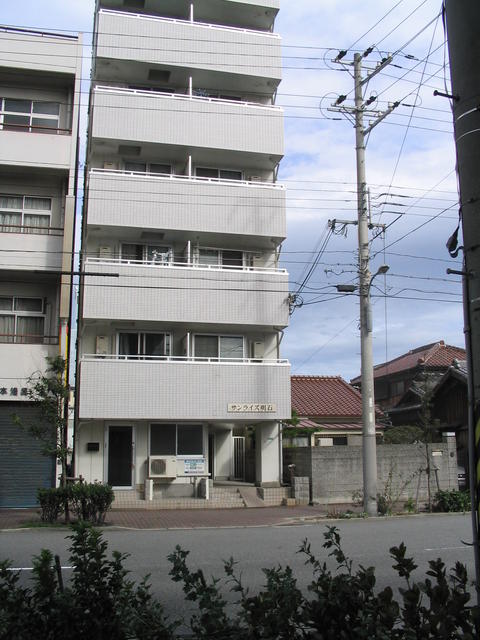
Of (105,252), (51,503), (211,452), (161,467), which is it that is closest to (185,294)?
(105,252)

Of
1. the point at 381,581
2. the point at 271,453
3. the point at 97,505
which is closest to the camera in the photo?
the point at 381,581

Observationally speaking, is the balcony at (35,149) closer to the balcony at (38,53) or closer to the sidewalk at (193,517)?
the balcony at (38,53)

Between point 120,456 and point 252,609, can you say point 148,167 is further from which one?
point 252,609

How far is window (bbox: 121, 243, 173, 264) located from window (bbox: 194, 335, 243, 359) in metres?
3.18

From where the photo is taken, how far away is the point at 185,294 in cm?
2356

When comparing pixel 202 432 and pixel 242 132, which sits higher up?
pixel 242 132

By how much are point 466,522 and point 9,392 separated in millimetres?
14028

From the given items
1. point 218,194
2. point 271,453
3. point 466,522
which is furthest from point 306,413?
point 466,522

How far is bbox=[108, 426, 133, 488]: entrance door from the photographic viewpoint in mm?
22828

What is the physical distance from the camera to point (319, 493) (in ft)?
75.0

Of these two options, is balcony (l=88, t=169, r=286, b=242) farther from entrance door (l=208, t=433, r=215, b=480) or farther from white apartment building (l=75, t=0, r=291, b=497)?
entrance door (l=208, t=433, r=215, b=480)

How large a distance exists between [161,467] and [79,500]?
233 inches

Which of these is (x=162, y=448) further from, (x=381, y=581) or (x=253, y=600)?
(x=253, y=600)

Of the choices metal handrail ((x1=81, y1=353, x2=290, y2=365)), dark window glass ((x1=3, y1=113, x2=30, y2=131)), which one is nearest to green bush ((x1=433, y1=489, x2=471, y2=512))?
metal handrail ((x1=81, y1=353, x2=290, y2=365))
